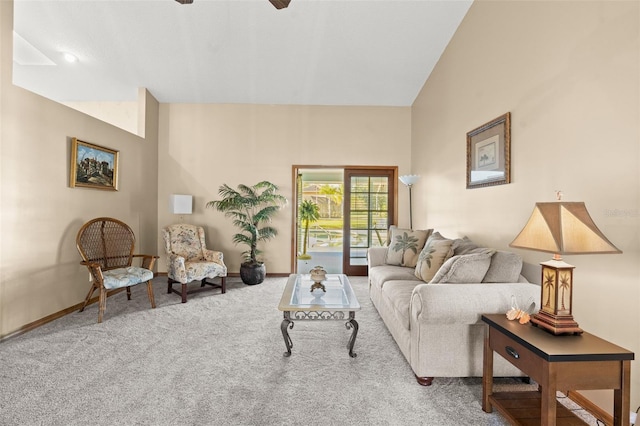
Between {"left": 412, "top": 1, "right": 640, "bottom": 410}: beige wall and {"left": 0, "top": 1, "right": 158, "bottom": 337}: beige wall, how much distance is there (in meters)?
4.54

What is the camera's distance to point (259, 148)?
5410mm

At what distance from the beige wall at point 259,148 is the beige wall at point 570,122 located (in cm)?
199

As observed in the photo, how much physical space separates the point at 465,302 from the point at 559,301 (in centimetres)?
51

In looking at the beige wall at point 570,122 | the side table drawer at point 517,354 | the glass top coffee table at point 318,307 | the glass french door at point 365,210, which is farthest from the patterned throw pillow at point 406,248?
the side table drawer at point 517,354

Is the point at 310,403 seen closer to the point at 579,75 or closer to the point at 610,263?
the point at 610,263

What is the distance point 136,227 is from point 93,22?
2769mm

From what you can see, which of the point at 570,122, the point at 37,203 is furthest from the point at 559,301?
the point at 37,203

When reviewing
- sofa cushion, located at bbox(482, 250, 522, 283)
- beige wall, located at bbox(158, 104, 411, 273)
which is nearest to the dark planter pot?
beige wall, located at bbox(158, 104, 411, 273)

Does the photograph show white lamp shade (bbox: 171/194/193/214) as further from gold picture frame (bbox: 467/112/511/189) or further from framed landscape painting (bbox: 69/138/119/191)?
gold picture frame (bbox: 467/112/511/189)

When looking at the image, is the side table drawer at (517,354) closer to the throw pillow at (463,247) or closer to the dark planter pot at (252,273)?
the throw pillow at (463,247)

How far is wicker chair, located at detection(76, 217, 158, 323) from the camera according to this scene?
325cm

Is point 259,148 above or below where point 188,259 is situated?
above

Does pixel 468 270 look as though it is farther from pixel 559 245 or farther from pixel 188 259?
pixel 188 259

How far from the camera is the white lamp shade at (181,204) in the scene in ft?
15.8
